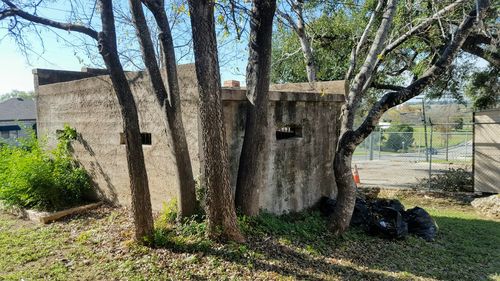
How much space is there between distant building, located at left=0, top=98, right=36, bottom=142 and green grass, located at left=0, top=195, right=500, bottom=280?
756 inches

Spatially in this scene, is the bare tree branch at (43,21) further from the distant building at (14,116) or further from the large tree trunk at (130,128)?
the distant building at (14,116)

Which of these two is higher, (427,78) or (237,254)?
(427,78)

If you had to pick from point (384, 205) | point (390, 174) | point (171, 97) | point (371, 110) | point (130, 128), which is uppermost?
point (171, 97)

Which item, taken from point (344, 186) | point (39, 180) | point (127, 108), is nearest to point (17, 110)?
point (39, 180)

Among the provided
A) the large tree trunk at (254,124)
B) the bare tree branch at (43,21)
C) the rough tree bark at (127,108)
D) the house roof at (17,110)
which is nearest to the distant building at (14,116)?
the house roof at (17,110)

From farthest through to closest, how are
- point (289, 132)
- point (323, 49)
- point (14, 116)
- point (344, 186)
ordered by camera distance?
point (14, 116)
point (323, 49)
point (289, 132)
point (344, 186)

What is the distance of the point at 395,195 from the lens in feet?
34.3

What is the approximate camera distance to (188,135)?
5.15m

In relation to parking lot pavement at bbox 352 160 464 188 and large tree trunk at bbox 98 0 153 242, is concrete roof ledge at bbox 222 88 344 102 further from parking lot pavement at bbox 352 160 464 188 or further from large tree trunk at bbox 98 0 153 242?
parking lot pavement at bbox 352 160 464 188

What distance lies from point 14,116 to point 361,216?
2496cm

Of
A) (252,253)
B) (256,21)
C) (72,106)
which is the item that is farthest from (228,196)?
(72,106)

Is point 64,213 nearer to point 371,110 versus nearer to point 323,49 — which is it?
point 371,110

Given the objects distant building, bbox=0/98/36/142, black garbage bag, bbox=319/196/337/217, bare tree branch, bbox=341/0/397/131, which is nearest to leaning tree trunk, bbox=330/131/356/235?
bare tree branch, bbox=341/0/397/131

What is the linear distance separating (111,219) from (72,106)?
2932 mm
